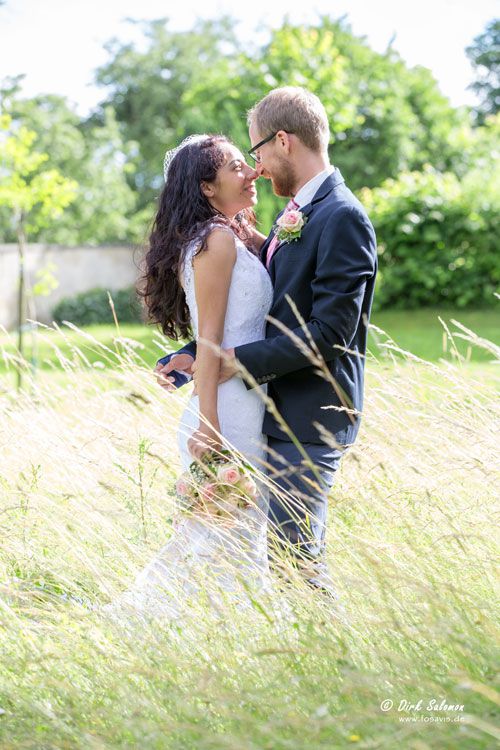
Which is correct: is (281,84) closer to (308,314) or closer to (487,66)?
(308,314)

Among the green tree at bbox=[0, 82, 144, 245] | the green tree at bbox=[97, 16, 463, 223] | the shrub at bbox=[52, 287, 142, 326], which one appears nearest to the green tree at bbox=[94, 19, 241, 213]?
the green tree at bbox=[97, 16, 463, 223]

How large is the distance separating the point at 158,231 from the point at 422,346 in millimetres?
10064

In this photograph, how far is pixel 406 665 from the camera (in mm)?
2398

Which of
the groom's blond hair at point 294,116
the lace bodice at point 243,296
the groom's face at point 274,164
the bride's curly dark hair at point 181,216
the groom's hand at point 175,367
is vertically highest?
the groom's blond hair at point 294,116

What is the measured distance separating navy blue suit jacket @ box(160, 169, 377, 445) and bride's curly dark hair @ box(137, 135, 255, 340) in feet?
0.99

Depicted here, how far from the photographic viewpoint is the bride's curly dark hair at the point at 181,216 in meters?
3.40

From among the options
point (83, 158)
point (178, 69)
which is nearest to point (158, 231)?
point (83, 158)

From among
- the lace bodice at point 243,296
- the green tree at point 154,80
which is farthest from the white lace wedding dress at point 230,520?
the green tree at point 154,80

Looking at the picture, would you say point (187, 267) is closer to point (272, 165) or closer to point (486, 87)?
point (272, 165)

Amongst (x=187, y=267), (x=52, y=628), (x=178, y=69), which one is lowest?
(x=52, y=628)

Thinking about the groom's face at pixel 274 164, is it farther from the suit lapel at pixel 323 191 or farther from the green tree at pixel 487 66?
the green tree at pixel 487 66

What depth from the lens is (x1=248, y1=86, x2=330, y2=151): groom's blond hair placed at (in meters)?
3.25

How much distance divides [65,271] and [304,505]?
21.9m

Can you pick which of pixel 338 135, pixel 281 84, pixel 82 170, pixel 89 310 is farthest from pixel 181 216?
pixel 82 170
